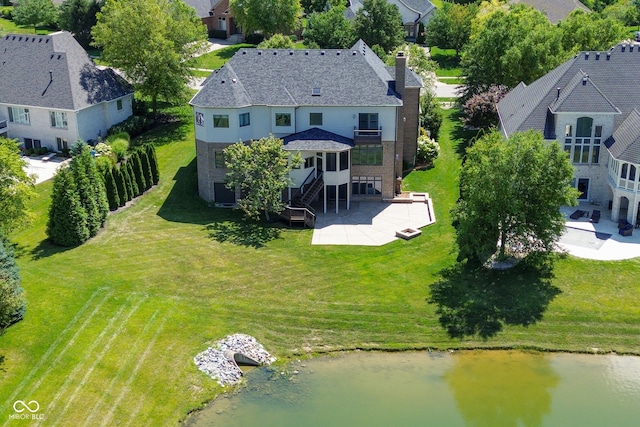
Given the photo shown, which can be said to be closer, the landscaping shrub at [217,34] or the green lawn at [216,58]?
the green lawn at [216,58]

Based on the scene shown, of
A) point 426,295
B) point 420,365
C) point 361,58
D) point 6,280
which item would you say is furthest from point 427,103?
point 6,280

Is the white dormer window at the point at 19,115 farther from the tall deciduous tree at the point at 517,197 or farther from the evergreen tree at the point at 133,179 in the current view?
the tall deciduous tree at the point at 517,197

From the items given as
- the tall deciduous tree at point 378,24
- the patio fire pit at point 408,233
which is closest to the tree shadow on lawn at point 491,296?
the patio fire pit at point 408,233

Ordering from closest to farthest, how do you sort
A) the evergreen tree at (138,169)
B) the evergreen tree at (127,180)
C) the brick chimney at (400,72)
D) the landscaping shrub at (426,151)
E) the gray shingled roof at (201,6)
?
the evergreen tree at (127,180)
the brick chimney at (400,72)
the evergreen tree at (138,169)
the landscaping shrub at (426,151)
the gray shingled roof at (201,6)

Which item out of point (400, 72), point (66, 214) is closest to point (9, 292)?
point (66, 214)

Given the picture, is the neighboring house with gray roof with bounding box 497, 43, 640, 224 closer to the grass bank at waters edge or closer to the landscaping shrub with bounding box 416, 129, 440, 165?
the grass bank at waters edge

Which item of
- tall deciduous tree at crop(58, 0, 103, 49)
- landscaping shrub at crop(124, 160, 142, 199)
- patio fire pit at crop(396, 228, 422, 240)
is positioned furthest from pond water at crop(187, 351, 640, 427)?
tall deciduous tree at crop(58, 0, 103, 49)
